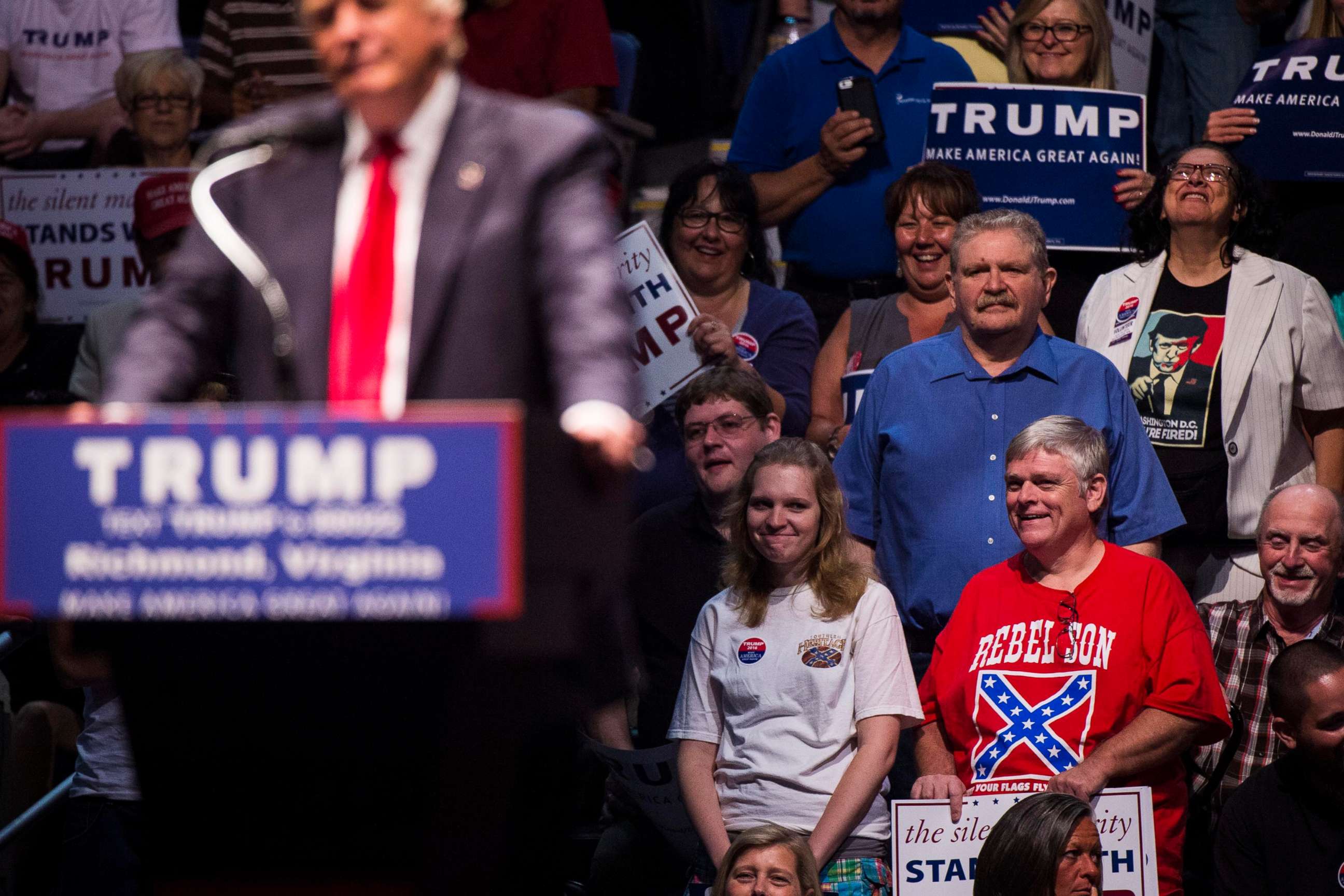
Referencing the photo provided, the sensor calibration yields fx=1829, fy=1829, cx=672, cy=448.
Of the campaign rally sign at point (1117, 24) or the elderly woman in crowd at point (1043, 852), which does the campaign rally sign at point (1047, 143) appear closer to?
A: the campaign rally sign at point (1117, 24)

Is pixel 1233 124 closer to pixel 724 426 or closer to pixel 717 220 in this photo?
pixel 717 220

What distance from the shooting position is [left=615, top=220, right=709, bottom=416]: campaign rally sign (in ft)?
16.1

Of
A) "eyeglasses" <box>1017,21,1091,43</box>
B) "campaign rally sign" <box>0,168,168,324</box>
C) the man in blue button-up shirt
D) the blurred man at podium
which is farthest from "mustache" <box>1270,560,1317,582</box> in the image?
"campaign rally sign" <box>0,168,168,324</box>

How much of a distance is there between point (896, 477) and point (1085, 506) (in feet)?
1.84

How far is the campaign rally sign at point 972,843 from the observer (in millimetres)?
4039

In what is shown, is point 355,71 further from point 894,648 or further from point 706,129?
point 706,129

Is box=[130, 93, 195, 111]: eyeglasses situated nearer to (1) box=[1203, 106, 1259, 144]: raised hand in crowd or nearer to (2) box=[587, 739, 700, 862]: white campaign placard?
(2) box=[587, 739, 700, 862]: white campaign placard

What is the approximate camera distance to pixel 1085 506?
4227mm

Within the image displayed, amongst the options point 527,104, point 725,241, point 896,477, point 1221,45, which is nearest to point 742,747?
point 896,477

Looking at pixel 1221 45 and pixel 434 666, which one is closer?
pixel 434 666

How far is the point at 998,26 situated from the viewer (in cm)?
655

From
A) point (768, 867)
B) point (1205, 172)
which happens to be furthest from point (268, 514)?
point (1205, 172)

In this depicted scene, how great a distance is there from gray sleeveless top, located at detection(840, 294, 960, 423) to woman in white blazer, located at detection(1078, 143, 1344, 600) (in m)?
0.57

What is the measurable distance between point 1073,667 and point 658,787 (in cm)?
107
